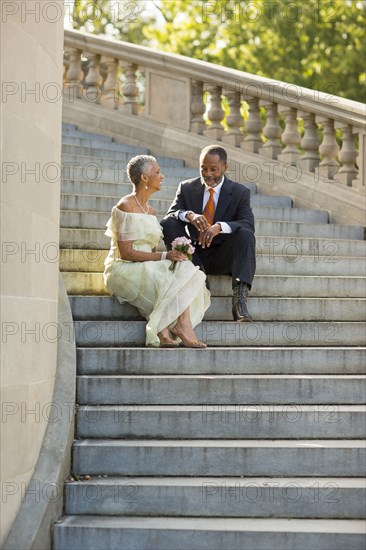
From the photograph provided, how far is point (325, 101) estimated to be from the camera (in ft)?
37.7

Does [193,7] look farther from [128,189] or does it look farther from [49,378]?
[49,378]

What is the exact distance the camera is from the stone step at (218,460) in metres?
7.08

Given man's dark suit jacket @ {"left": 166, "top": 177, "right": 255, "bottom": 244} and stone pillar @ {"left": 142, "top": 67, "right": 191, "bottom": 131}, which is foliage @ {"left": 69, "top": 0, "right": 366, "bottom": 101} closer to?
stone pillar @ {"left": 142, "top": 67, "right": 191, "bottom": 131}

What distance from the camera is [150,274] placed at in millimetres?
8297

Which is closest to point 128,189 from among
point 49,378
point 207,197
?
point 207,197

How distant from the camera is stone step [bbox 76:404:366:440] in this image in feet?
24.1

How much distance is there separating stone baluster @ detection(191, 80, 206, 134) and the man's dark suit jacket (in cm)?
377

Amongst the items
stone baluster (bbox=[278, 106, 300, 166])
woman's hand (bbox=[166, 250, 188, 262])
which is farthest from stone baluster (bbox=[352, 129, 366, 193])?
woman's hand (bbox=[166, 250, 188, 262])

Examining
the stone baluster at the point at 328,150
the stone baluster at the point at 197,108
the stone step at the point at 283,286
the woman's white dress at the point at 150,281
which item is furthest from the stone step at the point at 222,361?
the stone baluster at the point at 197,108

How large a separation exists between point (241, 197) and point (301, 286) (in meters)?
0.92

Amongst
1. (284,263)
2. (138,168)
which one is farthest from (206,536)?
(284,263)

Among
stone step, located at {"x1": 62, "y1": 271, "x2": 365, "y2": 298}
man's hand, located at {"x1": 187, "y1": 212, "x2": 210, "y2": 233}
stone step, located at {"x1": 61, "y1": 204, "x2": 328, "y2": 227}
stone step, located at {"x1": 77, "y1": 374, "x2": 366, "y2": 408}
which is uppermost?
stone step, located at {"x1": 61, "y1": 204, "x2": 328, "y2": 227}

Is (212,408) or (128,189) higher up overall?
(128,189)

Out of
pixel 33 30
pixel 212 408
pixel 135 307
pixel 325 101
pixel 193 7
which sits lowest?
pixel 212 408
